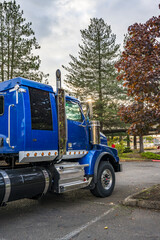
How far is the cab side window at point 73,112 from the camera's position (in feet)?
19.6

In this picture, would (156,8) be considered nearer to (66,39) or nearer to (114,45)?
(66,39)

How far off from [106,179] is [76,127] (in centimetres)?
171

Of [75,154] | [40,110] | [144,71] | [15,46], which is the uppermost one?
[15,46]

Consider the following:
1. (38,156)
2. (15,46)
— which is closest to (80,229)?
(38,156)

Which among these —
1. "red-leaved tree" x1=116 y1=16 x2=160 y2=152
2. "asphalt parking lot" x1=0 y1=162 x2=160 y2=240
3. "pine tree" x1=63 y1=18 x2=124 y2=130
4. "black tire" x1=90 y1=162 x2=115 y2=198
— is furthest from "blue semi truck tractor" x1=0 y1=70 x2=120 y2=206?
"pine tree" x1=63 y1=18 x2=124 y2=130

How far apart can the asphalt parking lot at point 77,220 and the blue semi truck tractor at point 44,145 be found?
452 mm

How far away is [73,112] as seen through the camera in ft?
20.1

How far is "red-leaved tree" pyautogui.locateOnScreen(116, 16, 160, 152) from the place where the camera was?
557cm

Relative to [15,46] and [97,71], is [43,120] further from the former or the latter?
[97,71]

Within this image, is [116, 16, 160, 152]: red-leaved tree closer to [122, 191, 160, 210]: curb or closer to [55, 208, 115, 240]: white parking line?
[122, 191, 160, 210]: curb

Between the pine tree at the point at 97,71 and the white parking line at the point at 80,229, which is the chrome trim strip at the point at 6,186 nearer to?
the white parking line at the point at 80,229

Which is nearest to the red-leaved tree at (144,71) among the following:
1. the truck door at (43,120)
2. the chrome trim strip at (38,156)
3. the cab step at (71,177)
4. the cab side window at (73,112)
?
the cab side window at (73,112)

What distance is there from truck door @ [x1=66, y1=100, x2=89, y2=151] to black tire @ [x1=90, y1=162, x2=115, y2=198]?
2.39ft

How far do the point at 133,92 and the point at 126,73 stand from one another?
52 cm
